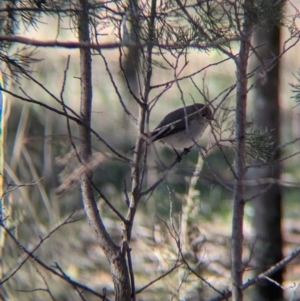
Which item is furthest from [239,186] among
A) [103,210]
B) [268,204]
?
[103,210]

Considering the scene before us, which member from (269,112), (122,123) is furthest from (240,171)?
(122,123)

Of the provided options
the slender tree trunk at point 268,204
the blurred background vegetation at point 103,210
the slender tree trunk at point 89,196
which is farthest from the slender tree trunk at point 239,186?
the slender tree trunk at point 268,204

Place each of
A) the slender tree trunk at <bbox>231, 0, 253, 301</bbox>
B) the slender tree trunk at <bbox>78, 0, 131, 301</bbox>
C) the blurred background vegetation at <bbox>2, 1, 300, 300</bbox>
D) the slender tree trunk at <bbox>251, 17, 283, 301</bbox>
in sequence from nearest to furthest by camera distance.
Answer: the slender tree trunk at <bbox>231, 0, 253, 301</bbox> < the slender tree trunk at <bbox>78, 0, 131, 301</bbox> < the blurred background vegetation at <bbox>2, 1, 300, 300</bbox> < the slender tree trunk at <bbox>251, 17, 283, 301</bbox>

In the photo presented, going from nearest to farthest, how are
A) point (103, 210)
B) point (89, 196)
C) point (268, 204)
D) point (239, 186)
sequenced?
point (239, 186), point (89, 196), point (268, 204), point (103, 210)

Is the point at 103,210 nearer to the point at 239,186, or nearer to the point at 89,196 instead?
the point at 89,196

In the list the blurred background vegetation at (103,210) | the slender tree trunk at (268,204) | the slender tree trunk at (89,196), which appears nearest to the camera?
the slender tree trunk at (89,196)

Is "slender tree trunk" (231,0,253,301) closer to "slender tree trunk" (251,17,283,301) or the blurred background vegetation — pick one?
the blurred background vegetation

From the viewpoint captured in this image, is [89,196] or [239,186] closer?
[239,186]

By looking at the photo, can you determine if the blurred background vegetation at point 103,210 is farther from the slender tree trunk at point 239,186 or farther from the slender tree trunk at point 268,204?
the slender tree trunk at point 239,186

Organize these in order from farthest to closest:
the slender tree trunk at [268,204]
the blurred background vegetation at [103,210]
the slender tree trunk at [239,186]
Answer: the slender tree trunk at [268,204] → the blurred background vegetation at [103,210] → the slender tree trunk at [239,186]

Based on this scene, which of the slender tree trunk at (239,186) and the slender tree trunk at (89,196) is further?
the slender tree trunk at (89,196)

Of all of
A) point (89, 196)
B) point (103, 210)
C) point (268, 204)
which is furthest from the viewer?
point (103, 210)

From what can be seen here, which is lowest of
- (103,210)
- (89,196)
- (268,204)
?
(103,210)

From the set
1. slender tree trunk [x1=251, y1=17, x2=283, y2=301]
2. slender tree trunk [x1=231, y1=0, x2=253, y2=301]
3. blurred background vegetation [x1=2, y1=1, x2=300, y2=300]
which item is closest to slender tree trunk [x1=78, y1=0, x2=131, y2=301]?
slender tree trunk [x1=231, y1=0, x2=253, y2=301]
